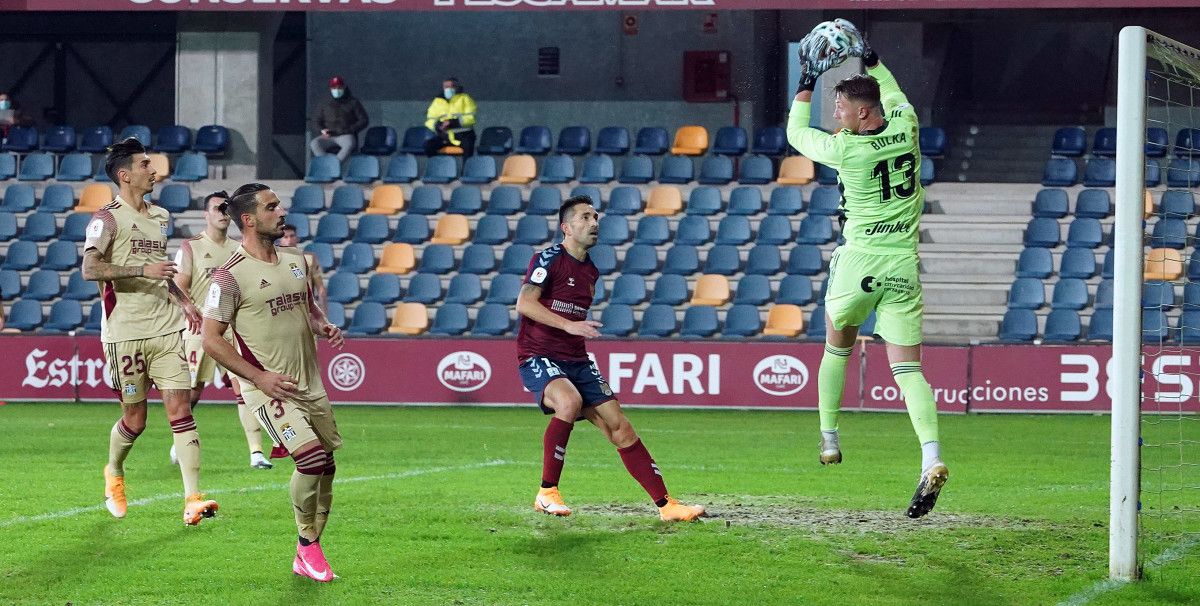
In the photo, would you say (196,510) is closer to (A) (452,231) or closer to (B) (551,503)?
(B) (551,503)

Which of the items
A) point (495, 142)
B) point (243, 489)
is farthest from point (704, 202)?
point (243, 489)

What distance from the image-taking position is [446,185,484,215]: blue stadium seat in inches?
1003

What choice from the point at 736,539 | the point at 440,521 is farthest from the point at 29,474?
the point at 736,539

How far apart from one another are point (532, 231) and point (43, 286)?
805 cm

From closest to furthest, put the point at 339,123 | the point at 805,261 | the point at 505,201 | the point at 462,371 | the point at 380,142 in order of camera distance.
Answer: the point at 462,371 < the point at 805,261 < the point at 505,201 < the point at 339,123 < the point at 380,142

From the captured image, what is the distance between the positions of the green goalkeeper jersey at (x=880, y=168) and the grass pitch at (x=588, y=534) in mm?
1836

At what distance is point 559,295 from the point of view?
969 cm

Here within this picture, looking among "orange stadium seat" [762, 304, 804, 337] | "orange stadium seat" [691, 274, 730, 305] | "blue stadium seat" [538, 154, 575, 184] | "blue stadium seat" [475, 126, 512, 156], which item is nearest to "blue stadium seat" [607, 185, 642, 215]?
"blue stadium seat" [538, 154, 575, 184]

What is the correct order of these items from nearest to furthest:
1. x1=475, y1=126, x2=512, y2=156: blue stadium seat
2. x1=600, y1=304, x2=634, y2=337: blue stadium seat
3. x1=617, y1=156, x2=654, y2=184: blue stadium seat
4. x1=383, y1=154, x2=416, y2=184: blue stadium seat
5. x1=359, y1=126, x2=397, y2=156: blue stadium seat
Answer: x1=600, y1=304, x2=634, y2=337: blue stadium seat
x1=617, y1=156, x2=654, y2=184: blue stadium seat
x1=383, y1=154, x2=416, y2=184: blue stadium seat
x1=475, y1=126, x2=512, y2=156: blue stadium seat
x1=359, y1=126, x2=397, y2=156: blue stadium seat

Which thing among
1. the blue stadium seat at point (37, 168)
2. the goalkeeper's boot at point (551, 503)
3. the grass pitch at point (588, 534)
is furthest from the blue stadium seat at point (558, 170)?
the goalkeeper's boot at point (551, 503)

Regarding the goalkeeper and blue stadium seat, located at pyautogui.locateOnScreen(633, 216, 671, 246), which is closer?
the goalkeeper

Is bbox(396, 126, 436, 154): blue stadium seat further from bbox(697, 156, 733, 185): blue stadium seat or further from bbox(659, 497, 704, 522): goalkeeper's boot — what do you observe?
bbox(659, 497, 704, 522): goalkeeper's boot

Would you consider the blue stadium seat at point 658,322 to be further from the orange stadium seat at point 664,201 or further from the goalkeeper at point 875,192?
the goalkeeper at point 875,192

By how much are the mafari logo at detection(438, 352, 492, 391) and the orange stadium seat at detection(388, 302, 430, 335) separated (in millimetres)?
2671
